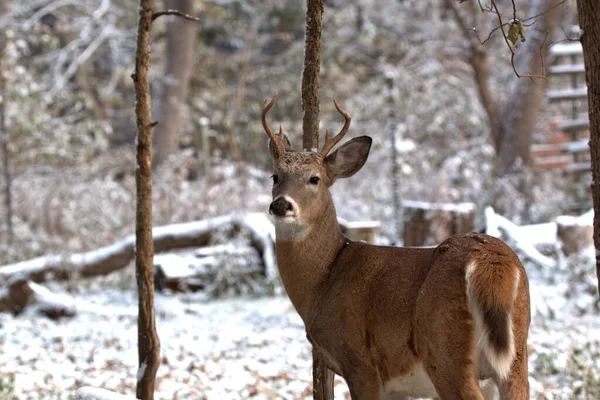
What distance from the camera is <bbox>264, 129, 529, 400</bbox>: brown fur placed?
2.92m

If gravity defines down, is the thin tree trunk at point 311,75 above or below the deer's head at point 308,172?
above

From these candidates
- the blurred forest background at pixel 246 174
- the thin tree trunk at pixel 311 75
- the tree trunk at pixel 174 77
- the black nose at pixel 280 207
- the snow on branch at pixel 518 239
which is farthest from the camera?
the tree trunk at pixel 174 77

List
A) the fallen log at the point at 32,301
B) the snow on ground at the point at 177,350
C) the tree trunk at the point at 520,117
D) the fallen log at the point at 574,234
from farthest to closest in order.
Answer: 1. the tree trunk at the point at 520,117
2. the fallen log at the point at 574,234
3. the fallen log at the point at 32,301
4. the snow on ground at the point at 177,350

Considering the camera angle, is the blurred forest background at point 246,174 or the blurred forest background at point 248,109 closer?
the blurred forest background at point 246,174

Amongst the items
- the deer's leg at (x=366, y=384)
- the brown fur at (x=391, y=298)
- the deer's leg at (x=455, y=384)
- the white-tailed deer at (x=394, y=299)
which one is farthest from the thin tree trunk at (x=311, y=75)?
the deer's leg at (x=455, y=384)

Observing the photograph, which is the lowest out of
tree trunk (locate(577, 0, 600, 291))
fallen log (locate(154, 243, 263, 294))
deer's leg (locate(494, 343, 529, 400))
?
fallen log (locate(154, 243, 263, 294))

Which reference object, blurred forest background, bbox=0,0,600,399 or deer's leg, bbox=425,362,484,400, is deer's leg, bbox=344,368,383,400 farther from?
blurred forest background, bbox=0,0,600,399

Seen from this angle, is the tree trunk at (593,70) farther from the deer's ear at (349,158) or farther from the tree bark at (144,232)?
the tree bark at (144,232)

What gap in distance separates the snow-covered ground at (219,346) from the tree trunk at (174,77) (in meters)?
7.70

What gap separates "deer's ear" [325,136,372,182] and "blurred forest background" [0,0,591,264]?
2981 mm

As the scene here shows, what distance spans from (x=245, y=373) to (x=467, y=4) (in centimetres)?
956

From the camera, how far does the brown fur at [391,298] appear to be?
115 inches

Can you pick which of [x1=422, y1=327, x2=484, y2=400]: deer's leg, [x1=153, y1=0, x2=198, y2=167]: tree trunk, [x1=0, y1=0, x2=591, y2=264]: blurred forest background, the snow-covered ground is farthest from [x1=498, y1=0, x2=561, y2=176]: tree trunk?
[x1=422, y1=327, x2=484, y2=400]: deer's leg

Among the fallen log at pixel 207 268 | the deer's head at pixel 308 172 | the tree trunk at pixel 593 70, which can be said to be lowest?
the fallen log at pixel 207 268
